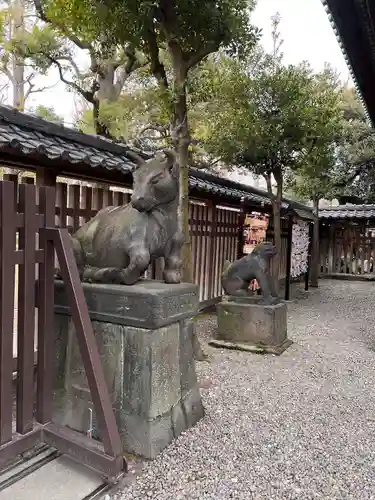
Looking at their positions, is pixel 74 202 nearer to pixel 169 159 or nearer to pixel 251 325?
pixel 169 159

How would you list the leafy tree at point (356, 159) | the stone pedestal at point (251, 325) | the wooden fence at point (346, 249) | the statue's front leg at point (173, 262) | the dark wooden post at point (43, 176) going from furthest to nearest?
the leafy tree at point (356, 159) → the wooden fence at point (346, 249) → the stone pedestal at point (251, 325) → the dark wooden post at point (43, 176) → the statue's front leg at point (173, 262)

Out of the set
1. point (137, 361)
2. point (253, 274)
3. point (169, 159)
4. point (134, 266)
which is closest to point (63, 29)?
point (253, 274)

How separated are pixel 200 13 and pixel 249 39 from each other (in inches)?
33.5

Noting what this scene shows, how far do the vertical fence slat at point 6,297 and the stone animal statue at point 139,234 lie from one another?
907 millimetres

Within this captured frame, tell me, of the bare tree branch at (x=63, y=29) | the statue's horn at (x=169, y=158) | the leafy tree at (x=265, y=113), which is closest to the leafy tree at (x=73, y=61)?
the bare tree branch at (x=63, y=29)

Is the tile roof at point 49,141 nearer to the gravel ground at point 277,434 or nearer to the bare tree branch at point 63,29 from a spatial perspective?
the gravel ground at point 277,434

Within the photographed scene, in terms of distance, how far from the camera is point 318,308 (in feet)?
33.8

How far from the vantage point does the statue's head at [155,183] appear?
3377 millimetres

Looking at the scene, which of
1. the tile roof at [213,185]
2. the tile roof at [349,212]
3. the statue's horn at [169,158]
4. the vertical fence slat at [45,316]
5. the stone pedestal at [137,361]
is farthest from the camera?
the tile roof at [349,212]

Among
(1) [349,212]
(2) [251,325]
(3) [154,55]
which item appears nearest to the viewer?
(3) [154,55]

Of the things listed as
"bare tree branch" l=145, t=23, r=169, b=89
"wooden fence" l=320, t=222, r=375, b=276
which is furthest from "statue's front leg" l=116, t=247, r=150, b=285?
"wooden fence" l=320, t=222, r=375, b=276

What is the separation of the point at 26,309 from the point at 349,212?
17.2 m

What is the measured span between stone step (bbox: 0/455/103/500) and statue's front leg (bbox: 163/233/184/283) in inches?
63.5

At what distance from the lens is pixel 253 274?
6.36 meters
